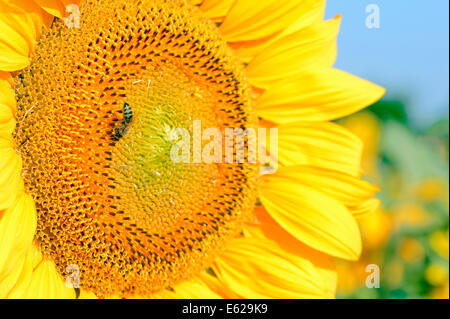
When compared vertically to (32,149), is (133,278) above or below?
below

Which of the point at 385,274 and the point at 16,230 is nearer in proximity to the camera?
the point at 16,230

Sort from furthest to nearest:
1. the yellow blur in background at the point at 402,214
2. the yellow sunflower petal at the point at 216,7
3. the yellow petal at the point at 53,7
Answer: the yellow blur in background at the point at 402,214, the yellow sunflower petal at the point at 216,7, the yellow petal at the point at 53,7

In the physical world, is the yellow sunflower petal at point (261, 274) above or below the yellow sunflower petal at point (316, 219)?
below

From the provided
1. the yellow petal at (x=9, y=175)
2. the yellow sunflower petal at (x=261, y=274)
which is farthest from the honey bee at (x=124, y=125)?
the yellow sunflower petal at (x=261, y=274)

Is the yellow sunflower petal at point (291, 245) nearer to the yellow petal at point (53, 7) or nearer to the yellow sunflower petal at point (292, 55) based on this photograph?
the yellow sunflower petal at point (292, 55)

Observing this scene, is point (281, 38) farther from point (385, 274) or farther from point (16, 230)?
point (385, 274)

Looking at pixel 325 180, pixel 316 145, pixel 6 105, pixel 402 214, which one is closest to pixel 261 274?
pixel 325 180

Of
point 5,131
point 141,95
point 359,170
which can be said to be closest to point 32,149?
point 5,131
